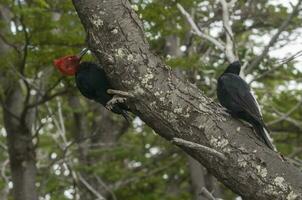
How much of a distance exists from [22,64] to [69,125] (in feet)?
19.0

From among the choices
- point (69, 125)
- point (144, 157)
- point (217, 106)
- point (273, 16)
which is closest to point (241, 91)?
point (217, 106)

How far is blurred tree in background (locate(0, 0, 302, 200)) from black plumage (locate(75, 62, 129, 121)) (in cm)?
214

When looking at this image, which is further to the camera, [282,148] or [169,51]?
[282,148]

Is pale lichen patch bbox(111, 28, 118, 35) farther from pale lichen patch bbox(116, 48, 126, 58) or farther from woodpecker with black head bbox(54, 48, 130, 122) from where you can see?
woodpecker with black head bbox(54, 48, 130, 122)

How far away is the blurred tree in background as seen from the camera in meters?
6.92

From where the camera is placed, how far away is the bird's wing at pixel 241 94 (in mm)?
3781

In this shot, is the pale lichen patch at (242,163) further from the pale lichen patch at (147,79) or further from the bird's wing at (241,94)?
the pale lichen patch at (147,79)

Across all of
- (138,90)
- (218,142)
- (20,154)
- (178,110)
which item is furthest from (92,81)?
(20,154)

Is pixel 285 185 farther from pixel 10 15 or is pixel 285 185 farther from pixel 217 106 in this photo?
pixel 10 15

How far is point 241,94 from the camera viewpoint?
155 inches

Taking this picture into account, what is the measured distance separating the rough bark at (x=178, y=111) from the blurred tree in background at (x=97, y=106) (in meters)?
2.59

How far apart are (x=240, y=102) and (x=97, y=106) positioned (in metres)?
7.54

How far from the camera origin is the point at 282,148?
10141mm

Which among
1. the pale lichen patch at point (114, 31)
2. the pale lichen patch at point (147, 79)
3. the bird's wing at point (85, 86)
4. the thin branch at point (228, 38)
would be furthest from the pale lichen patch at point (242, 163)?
the thin branch at point (228, 38)
